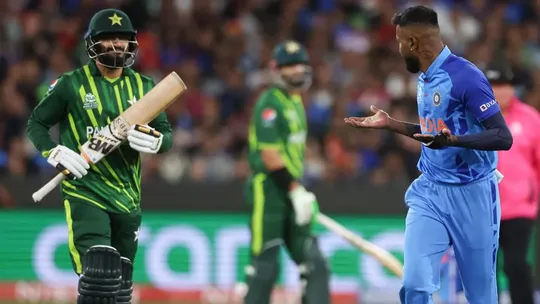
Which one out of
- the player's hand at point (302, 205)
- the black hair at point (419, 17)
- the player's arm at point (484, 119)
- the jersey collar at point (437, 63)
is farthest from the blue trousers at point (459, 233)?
the player's hand at point (302, 205)

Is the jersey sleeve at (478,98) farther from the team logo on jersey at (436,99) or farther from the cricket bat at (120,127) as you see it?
the cricket bat at (120,127)

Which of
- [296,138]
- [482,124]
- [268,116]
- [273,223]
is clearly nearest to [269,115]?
[268,116]

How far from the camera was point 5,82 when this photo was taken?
13125mm

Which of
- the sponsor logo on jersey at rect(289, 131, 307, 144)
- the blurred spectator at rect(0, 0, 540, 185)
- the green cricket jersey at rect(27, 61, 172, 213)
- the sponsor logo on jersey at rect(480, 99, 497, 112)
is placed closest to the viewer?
the sponsor logo on jersey at rect(480, 99, 497, 112)

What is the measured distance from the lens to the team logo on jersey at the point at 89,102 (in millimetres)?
6258

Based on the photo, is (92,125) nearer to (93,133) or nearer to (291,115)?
(93,133)

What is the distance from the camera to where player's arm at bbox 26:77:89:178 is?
240 inches

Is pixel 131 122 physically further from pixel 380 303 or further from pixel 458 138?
pixel 380 303

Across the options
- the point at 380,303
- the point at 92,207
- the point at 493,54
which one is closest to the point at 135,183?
the point at 92,207

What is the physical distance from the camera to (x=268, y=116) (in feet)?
26.9

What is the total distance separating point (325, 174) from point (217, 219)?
5.70ft

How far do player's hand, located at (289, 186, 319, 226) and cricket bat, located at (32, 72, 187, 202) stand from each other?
2.09m

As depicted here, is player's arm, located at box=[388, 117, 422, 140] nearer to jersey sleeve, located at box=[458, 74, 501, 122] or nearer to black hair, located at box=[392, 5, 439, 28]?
jersey sleeve, located at box=[458, 74, 501, 122]

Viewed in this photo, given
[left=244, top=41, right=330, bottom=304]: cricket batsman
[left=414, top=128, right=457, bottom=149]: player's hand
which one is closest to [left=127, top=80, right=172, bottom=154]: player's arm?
[left=414, top=128, right=457, bottom=149]: player's hand
